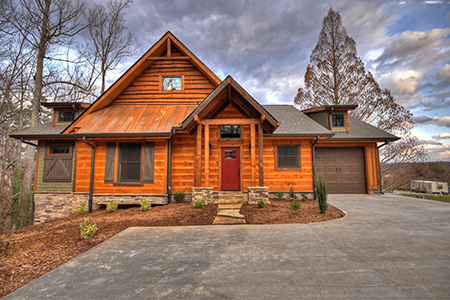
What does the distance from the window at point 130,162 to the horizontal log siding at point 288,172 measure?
5588 mm

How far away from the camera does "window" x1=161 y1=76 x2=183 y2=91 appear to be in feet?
35.1

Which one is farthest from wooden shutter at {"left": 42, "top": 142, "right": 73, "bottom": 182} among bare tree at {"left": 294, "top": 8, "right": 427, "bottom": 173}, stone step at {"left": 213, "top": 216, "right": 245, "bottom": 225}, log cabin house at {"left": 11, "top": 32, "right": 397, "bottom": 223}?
bare tree at {"left": 294, "top": 8, "right": 427, "bottom": 173}

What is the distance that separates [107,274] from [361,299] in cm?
342

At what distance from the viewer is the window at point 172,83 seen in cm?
1070

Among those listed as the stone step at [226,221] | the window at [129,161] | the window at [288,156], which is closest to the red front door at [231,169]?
the window at [288,156]

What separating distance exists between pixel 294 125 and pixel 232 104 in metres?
3.66

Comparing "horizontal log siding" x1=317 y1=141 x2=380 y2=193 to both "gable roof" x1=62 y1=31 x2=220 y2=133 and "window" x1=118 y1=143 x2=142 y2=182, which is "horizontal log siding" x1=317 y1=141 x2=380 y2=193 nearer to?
"gable roof" x1=62 y1=31 x2=220 y2=133

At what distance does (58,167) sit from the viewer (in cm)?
970

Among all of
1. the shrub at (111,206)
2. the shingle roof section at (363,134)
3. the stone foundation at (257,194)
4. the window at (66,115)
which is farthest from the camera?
the window at (66,115)

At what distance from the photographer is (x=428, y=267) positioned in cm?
304

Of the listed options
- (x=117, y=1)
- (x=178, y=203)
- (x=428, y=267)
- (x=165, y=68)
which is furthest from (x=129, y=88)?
(x=428, y=267)

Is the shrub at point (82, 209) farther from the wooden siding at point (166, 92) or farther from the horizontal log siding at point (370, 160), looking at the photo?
the horizontal log siding at point (370, 160)

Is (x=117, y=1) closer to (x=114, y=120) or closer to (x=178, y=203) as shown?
(x=114, y=120)

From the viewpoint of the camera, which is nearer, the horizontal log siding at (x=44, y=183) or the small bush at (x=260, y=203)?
the small bush at (x=260, y=203)
